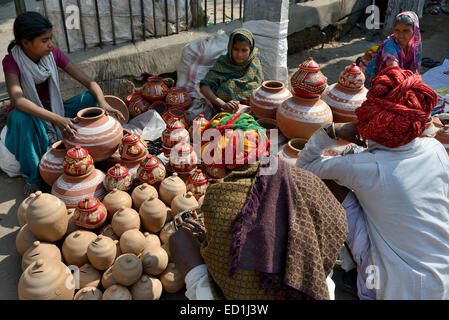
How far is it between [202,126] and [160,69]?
164 cm

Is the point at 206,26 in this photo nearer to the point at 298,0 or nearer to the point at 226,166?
the point at 298,0

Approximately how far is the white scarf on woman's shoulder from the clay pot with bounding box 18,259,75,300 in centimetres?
167

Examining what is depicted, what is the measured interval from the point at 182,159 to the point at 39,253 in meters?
1.24

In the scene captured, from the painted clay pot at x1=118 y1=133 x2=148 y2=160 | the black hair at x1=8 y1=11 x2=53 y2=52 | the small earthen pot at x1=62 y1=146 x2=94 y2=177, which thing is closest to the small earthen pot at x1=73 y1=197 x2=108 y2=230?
the small earthen pot at x1=62 y1=146 x2=94 y2=177

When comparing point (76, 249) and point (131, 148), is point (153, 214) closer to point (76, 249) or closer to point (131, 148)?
point (76, 249)

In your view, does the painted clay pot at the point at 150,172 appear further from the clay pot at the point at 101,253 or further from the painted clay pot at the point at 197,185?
the clay pot at the point at 101,253

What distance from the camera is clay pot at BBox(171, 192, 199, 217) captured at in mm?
2605

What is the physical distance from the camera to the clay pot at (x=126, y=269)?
219 centimetres

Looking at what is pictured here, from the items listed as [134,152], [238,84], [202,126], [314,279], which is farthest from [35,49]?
[314,279]

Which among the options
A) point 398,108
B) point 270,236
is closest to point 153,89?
point 398,108

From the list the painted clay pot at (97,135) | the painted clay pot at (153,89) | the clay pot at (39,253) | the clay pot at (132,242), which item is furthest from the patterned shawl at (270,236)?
the painted clay pot at (153,89)

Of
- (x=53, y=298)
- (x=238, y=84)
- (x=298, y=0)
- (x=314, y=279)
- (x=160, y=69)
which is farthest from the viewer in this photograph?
(x=298, y=0)

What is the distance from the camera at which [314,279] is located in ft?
5.24

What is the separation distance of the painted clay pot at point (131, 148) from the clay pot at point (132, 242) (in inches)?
31.5
